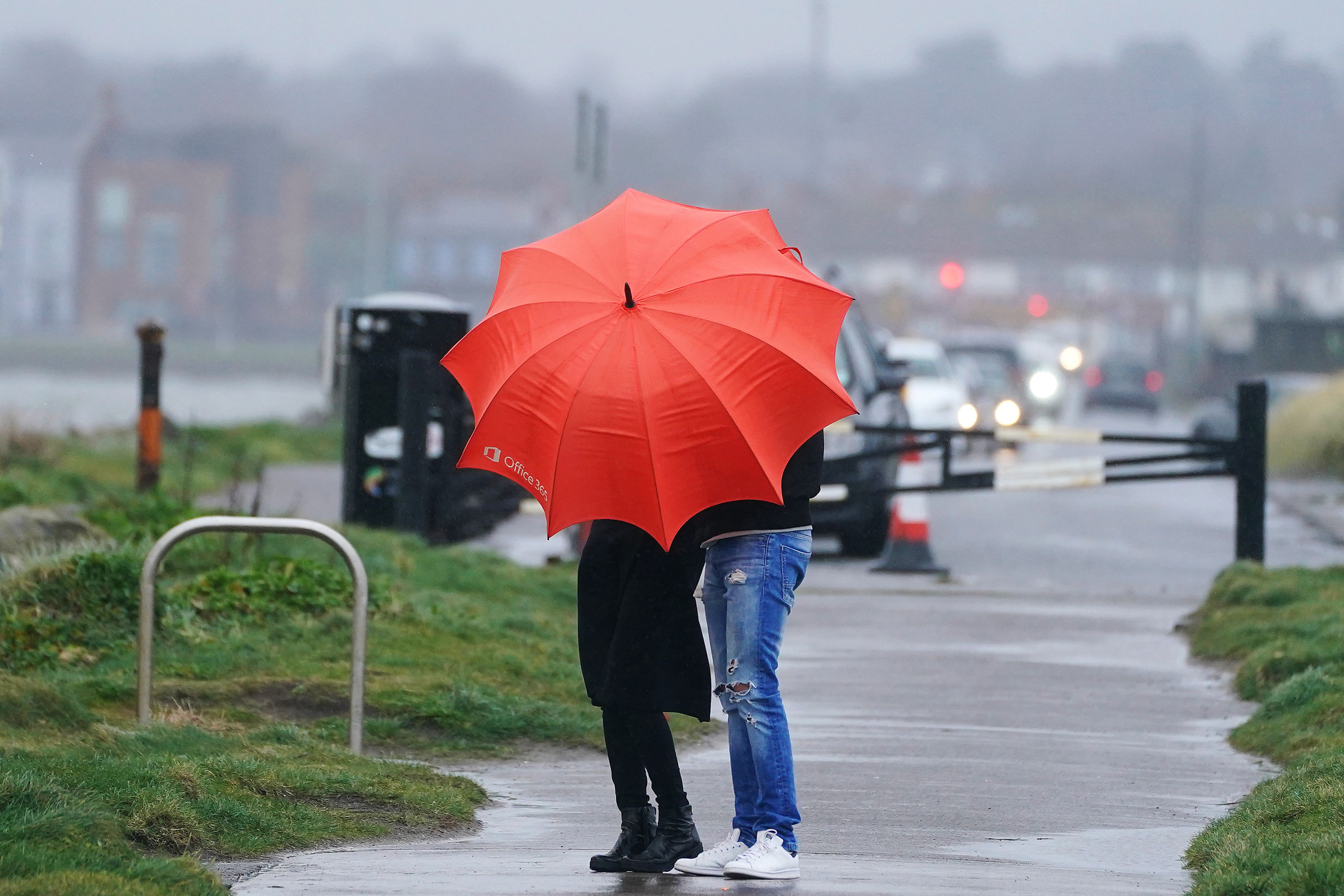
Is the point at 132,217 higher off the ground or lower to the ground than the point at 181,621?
higher

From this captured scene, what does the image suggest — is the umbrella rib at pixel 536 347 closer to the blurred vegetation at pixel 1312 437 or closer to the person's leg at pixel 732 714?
the person's leg at pixel 732 714

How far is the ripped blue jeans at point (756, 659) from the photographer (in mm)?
5312

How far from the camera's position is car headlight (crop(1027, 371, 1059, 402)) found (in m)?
40.0

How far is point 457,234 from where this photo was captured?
124 m

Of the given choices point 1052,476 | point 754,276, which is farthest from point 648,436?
point 1052,476

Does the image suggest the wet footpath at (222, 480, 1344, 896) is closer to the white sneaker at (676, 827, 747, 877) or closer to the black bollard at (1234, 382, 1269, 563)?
the white sneaker at (676, 827, 747, 877)

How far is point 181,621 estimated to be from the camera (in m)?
8.81

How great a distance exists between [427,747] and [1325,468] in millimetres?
20709

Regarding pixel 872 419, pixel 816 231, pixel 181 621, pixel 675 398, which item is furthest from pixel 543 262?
pixel 816 231

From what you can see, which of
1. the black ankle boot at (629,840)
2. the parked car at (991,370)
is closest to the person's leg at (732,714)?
the black ankle boot at (629,840)

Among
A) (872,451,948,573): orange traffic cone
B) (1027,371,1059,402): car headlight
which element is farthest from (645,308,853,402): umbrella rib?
(1027,371,1059,402): car headlight

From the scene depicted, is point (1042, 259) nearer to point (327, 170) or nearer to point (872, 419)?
point (327, 170)

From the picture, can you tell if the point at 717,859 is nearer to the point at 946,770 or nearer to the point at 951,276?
A: the point at 946,770

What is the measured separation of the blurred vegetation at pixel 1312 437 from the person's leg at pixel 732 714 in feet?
69.5
